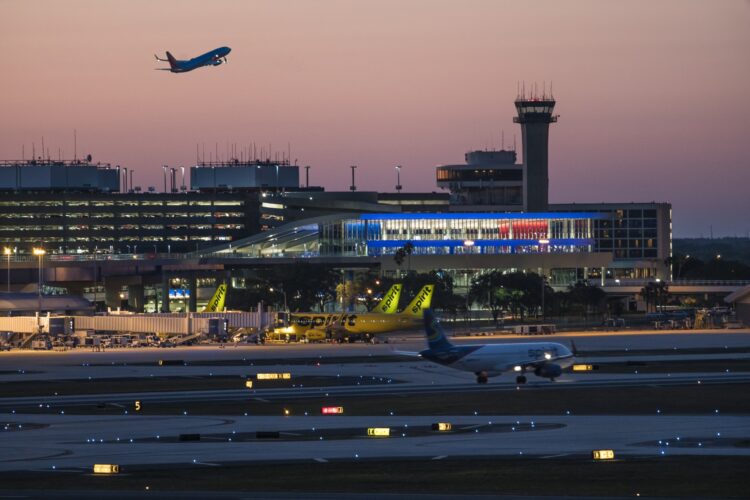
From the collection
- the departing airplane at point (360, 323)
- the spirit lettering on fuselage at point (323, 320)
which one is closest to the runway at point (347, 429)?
the departing airplane at point (360, 323)

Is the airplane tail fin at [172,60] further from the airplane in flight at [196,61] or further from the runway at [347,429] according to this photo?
the runway at [347,429]

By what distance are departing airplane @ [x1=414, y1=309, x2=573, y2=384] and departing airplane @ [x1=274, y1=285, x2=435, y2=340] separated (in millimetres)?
48011

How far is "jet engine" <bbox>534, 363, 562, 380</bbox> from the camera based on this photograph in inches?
3137

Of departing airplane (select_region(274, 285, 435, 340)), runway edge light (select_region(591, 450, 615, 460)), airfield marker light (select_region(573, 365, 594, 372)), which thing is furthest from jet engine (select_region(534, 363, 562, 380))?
departing airplane (select_region(274, 285, 435, 340))

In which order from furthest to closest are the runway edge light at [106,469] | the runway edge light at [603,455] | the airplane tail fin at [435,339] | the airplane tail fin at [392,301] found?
the airplane tail fin at [392,301] < the airplane tail fin at [435,339] < the runway edge light at [603,455] < the runway edge light at [106,469]

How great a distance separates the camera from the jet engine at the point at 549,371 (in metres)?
79.7

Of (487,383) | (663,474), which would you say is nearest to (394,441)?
(663,474)

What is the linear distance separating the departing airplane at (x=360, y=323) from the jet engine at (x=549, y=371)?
4909 centimetres

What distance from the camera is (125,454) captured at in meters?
49.7

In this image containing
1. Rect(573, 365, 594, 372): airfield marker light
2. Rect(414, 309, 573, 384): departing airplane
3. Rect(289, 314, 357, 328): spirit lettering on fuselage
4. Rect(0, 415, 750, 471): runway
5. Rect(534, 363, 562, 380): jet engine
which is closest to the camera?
Rect(0, 415, 750, 471): runway

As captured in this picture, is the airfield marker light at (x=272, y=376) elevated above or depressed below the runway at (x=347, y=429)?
above

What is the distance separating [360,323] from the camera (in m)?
132

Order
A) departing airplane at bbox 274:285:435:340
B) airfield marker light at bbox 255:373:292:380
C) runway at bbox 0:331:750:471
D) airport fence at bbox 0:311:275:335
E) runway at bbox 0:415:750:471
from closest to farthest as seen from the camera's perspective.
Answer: runway at bbox 0:415:750:471 < runway at bbox 0:331:750:471 < airfield marker light at bbox 255:373:292:380 < departing airplane at bbox 274:285:435:340 < airport fence at bbox 0:311:275:335

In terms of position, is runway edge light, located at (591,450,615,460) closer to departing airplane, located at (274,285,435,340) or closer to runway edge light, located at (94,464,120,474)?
runway edge light, located at (94,464,120,474)
